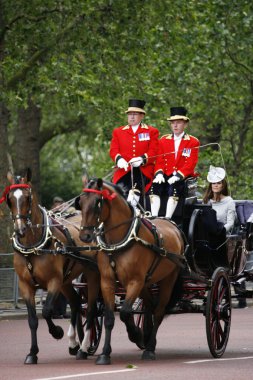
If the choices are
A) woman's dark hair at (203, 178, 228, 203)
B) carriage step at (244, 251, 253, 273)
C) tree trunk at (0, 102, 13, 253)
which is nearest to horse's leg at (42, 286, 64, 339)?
woman's dark hair at (203, 178, 228, 203)

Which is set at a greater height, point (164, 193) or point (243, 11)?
point (243, 11)

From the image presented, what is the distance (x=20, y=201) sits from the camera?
15.0 metres

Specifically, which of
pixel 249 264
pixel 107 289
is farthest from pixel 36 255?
pixel 249 264

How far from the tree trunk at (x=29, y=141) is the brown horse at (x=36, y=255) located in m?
18.0

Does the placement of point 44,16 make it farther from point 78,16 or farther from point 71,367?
point 71,367

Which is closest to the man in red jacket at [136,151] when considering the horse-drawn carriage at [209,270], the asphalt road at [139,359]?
the horse-drawn carriage at [209,270]

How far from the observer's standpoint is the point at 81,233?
46.8 ft

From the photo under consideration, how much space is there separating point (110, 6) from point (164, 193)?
42.2 ft

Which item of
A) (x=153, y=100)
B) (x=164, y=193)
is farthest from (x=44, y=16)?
(x=164, y=193)

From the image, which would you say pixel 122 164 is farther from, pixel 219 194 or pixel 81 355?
pixel 81 355

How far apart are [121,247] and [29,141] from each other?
782 inches

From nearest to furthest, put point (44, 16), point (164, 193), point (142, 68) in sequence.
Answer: point (164, 193) < point (44, 16) < point (142, 68)

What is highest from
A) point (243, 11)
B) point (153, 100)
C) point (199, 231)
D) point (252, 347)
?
point (243, 11)

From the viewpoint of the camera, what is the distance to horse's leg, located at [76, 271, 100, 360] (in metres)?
15.6
